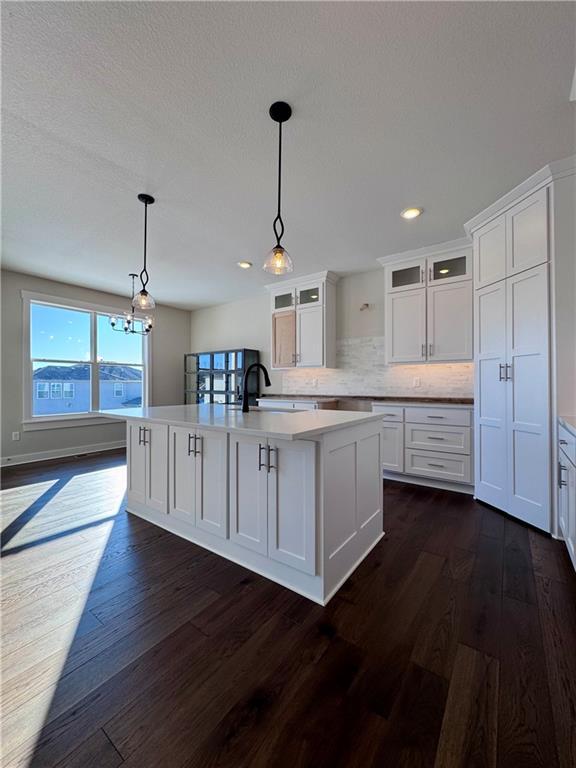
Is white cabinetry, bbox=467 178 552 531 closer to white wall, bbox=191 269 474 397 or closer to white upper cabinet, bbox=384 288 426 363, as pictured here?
white upper cabinet, bbox=384 288 426 363

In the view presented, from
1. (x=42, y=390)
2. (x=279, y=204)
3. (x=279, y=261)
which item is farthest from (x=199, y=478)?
(x=42, y=390)

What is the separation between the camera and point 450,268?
3557 millimetres

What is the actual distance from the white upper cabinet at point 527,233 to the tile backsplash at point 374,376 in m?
1.39

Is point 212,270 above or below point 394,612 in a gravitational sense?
above

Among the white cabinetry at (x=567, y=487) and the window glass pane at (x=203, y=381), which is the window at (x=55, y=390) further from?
the white cabinetry at (x=567, y=487)

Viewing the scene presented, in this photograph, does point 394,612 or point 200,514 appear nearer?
point 394,612

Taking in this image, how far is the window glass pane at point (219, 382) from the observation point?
19.4 ft

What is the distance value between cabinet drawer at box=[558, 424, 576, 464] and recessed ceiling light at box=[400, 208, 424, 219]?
85.8 inches

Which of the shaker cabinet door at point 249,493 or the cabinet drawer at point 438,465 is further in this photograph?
the cabinet drawer at point 438,465

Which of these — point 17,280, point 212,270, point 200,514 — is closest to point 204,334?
point 212,270

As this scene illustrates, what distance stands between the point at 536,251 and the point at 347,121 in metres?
1.82

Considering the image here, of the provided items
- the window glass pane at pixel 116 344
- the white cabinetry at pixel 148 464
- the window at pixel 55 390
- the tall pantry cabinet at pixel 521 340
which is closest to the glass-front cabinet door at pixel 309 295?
the tall pantry cabinet at pixel 521 340

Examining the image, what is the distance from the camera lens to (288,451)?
171 centimetres

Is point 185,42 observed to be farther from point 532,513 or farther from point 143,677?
point 532,513
